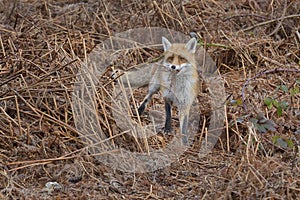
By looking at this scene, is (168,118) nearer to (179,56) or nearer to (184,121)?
(184,121)

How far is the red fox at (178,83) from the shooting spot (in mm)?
5660

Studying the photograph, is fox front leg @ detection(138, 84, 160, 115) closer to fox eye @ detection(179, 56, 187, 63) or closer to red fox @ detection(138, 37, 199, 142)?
red fox @ detection(138, 37, 199, 142)

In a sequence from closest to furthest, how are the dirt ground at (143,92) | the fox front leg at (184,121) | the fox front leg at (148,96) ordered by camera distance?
the dirt ground at (143,92) → the fox front leg at (184,121) → the fox front leg at (148,96)

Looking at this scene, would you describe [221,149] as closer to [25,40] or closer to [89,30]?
[25,40]

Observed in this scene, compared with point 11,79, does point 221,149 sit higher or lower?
lower

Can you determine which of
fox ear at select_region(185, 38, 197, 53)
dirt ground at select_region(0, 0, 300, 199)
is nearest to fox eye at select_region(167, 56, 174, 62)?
fox ear at select_region(185, 38, 197, 53)

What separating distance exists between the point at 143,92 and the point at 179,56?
766 millimetres

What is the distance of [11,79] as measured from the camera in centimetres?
536

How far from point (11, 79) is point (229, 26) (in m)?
3.71

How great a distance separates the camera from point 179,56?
573cm

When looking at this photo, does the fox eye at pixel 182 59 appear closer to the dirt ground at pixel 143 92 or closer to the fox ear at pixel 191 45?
the fox ear at pixel 191 45

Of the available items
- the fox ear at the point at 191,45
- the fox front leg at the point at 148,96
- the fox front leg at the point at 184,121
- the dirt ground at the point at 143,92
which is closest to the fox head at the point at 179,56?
the fox ear at the point at 191,45

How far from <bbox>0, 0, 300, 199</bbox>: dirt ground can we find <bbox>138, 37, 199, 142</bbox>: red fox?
287 mm

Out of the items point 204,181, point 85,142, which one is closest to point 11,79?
point 85,142
